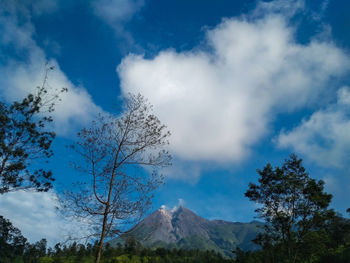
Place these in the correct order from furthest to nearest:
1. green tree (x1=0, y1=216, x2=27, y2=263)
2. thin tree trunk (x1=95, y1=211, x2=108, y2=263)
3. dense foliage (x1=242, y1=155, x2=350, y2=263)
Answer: green tree (x1=0, y1=216, x2=27, y2=263) → dense foliage (x1=242, y1=155, x2=350, y2=263) → thin tree trunk (x1=95, y1=211, x2=108, y2=263)

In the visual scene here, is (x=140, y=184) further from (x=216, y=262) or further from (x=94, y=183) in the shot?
(x=216, y=262)

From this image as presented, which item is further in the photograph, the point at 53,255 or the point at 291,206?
the point at 53,255

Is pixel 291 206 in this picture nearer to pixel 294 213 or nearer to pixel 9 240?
pixel 294 213

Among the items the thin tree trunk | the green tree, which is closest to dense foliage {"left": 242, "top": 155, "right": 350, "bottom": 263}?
the thin tree trunk

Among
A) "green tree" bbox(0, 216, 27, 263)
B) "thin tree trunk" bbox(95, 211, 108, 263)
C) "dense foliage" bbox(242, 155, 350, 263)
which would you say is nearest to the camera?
"thin tree trunk" bbox(95, 211, 108, 263)

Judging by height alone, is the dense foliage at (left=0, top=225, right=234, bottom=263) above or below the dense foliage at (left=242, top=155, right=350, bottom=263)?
below

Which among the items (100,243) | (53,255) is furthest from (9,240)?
(100,243)

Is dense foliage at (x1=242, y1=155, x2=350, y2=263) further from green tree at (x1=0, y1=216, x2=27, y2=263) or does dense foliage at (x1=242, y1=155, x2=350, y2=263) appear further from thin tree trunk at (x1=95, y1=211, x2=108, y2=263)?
green tree at (x1=0, y1=216, x2=27, y2=263)

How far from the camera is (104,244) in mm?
10180

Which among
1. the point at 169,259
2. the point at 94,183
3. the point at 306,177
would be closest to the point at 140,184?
the point at 94,183

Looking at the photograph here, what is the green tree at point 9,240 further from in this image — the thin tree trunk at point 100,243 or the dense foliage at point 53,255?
the thin tree trunk at point 100,243

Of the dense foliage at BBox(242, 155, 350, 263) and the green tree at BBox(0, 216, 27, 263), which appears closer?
the dense foliage at BBox(242, 155, 350, 263)

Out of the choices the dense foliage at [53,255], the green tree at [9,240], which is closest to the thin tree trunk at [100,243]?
the dense foliage at [53,255]

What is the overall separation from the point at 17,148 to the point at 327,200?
23499 mm
